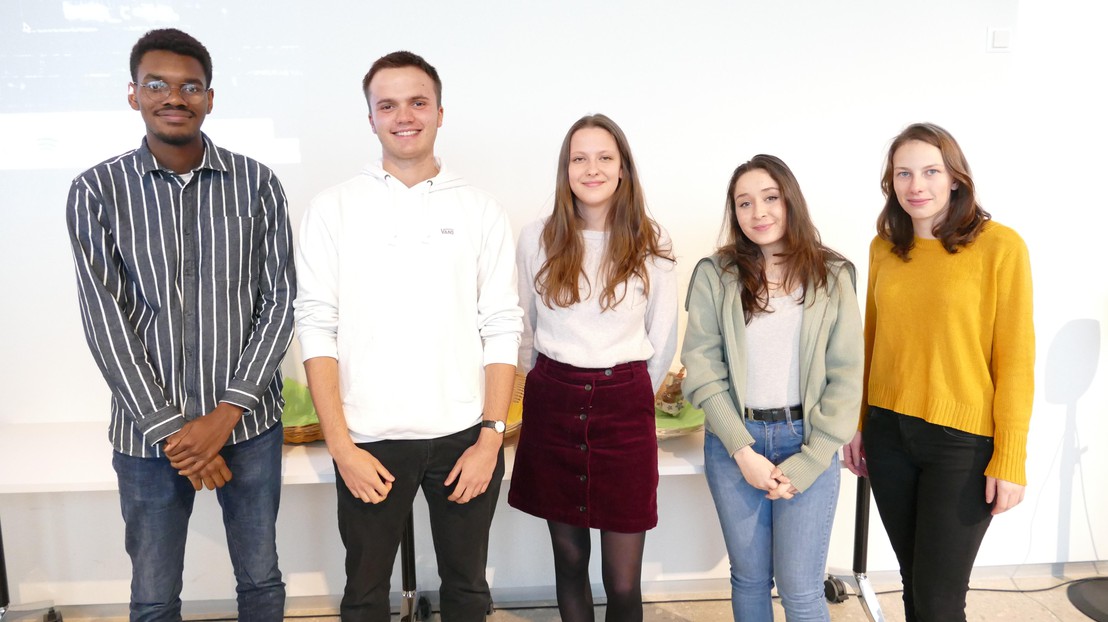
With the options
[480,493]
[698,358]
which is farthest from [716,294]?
[480,493]

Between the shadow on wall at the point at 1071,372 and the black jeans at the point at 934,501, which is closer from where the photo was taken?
the black jeans at the point at 934,501

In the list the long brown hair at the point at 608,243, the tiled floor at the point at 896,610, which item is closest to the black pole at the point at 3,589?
the tiled floor at the point at 896,610

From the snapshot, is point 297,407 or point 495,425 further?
point 297,407

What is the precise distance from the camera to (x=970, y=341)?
1652 mm

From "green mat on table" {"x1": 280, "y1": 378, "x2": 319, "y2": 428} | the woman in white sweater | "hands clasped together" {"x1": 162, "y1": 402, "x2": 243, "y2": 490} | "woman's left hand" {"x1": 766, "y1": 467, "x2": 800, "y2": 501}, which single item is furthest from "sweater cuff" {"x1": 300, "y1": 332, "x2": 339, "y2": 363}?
"woman's left hand" {"x1": 766, "y1": 467, "x2": 800, "y2": 501}

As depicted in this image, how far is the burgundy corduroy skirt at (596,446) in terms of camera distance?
177 cm

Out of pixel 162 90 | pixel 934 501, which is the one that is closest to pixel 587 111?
pixel 162 90

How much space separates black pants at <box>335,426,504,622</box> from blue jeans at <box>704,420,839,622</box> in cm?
61

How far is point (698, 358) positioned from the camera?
1802mm

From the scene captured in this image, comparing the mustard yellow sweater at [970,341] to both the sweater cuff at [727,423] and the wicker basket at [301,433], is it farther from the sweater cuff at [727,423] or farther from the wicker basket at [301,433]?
the wicker basket at [301,433]

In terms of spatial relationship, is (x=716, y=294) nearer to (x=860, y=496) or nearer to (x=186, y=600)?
(x=860, y=496)

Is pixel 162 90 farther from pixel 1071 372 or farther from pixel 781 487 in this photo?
pixel 1071 372

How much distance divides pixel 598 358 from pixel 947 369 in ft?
2.69

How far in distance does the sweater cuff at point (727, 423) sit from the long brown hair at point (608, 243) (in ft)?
1.09
